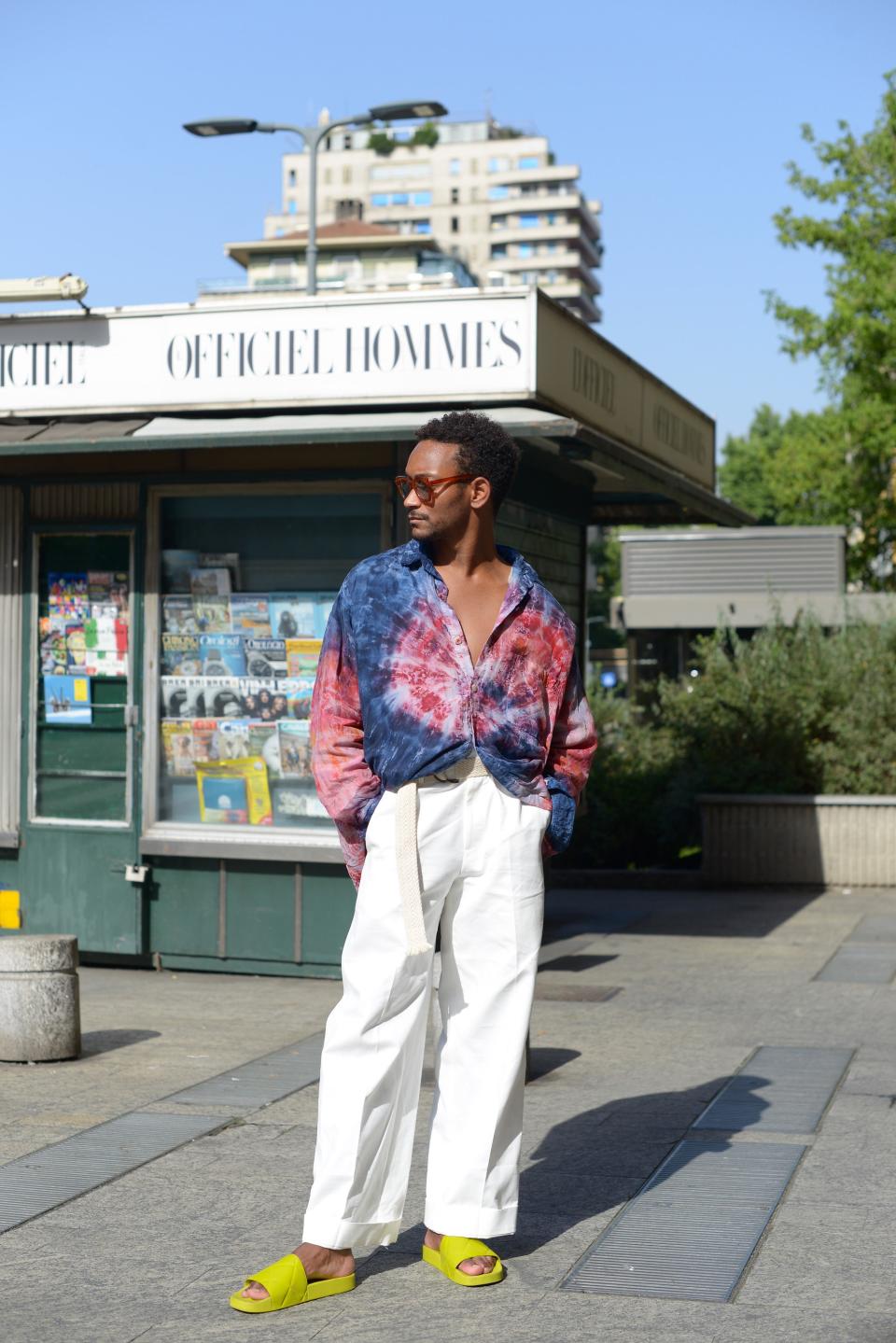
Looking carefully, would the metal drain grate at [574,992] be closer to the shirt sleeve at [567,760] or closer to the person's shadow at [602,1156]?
the person's shadow at [602,1156]

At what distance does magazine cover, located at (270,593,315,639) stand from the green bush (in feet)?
18.2

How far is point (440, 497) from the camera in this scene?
420 cm

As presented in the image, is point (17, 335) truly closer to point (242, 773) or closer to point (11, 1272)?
point (242, 773)

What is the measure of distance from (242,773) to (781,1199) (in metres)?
4.68

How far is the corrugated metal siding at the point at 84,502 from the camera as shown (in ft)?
30.1

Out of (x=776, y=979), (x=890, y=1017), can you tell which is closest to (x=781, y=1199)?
(x=890, y=1017)

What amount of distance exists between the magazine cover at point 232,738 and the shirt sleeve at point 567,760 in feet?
15.6

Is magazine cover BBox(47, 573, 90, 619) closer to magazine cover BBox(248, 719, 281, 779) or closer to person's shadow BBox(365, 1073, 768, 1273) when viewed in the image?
magazine cover BBox(248, 719, 281, 779)

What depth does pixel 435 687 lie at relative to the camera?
13.3 feet

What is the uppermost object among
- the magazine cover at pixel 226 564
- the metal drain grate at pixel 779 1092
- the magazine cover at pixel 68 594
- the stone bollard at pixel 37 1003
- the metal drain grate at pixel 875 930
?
the magazine cover at pixel 226 564

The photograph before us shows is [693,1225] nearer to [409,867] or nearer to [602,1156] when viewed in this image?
[602,1156]

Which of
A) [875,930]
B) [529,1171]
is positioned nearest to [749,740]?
[875,930]

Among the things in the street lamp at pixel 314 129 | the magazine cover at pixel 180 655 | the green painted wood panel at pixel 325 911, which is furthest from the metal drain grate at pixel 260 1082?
the street lamp at pixel 314 129

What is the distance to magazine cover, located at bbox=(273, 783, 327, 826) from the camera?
8.85 metres
